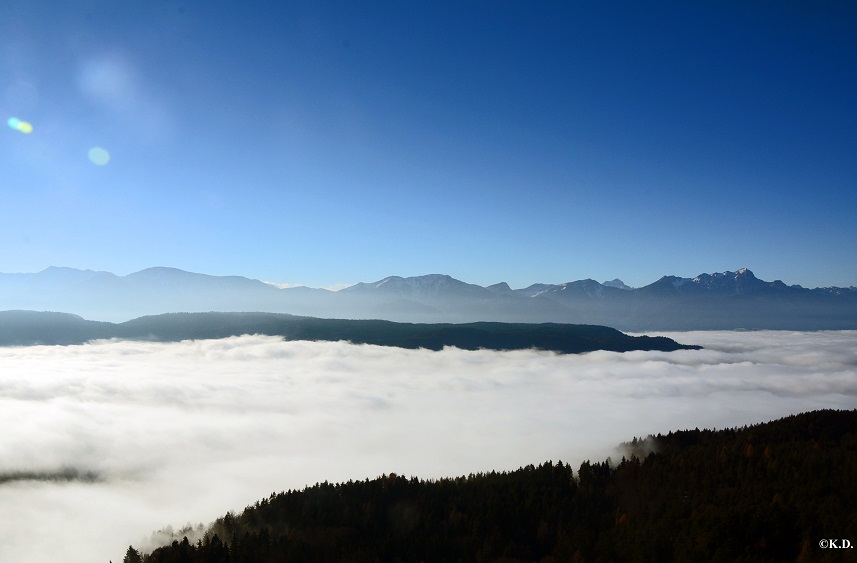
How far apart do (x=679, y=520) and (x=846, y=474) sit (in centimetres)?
3357

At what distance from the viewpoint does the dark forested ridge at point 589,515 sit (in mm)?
69438

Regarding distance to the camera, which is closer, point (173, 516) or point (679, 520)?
point (679, 520)

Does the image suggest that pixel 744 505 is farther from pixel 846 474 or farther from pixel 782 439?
pixel 782 439

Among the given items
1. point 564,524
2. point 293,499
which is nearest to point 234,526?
point 293,499

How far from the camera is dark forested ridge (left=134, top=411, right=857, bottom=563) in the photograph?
69.4 meters

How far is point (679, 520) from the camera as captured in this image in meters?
78.1

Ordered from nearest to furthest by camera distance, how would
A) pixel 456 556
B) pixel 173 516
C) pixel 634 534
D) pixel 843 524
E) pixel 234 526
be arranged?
pixel 843 524, pixel 634 534, pixel 456 556, pixel 234 526, pixel 173 516

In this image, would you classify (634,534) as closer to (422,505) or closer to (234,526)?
(422,505)

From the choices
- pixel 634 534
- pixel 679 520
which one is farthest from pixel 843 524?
pixel 634 534

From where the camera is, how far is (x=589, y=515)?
9369 centimetres

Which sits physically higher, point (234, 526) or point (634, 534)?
point (634, 534)

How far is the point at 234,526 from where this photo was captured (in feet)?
334

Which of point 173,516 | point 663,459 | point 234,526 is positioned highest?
point 663,459

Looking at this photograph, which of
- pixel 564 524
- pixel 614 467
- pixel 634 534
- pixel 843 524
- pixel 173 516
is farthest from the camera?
pixel 173 516
